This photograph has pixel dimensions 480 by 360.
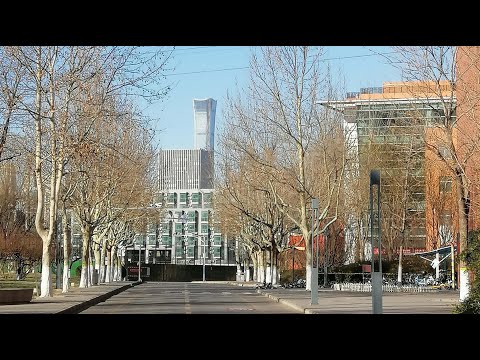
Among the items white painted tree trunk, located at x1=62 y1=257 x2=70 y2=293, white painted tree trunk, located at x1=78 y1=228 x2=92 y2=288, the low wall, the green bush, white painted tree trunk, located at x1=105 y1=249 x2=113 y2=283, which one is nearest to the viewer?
the green bush

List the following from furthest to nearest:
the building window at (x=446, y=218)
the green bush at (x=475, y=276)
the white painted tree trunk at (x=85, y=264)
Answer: the building window at (x=446, y=218)
the white painted tree trunk at (x=85, y=264)
the green bush at (x=475, y=276)

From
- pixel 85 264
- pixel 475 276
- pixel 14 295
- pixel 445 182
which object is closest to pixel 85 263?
pixel 85 264

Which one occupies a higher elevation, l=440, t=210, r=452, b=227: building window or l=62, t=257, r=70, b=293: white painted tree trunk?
l=440, t=210, r=452, b=227: building window

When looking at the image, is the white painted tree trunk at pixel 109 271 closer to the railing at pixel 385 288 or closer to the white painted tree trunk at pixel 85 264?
the white painted tree trunk at pixel 85 264

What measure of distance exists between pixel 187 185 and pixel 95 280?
11675 cm

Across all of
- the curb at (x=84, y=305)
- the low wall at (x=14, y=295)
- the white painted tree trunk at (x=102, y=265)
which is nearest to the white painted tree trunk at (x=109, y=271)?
the white painted tree trunk at (x=102, y=265)

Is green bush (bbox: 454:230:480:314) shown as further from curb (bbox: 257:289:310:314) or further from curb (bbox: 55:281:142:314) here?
curb (bbox: 55:281:142:314)

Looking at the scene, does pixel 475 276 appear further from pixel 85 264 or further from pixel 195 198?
pixel 195 198

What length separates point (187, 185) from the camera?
184 metres

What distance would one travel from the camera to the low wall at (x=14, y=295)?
105ft

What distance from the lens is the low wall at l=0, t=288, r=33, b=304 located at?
32156mm

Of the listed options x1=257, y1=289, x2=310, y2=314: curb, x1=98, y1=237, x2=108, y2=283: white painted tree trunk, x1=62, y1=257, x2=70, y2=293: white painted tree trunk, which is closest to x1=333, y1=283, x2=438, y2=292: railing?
x1=257, y1=289, x2=310, y2=314: curb
